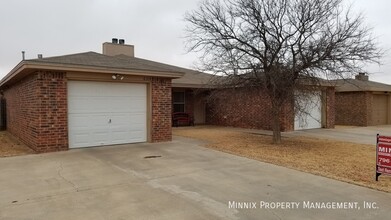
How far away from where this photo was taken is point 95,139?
9742 millimetres

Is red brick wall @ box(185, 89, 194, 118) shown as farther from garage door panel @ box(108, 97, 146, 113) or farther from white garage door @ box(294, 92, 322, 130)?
garage door panel @ box(108, 97, 146, 113)

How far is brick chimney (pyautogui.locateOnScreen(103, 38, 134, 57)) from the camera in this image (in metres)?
18.2

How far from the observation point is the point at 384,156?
5.96 m

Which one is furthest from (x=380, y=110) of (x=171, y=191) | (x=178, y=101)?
(x=171, y=191)

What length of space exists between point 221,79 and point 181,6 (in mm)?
4051

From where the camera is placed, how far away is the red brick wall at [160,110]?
35.4 feet

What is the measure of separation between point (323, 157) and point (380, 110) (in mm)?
16461

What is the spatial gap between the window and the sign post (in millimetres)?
13956

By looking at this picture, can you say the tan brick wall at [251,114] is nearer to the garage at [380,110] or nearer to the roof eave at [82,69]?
the roof eave at [82,69]

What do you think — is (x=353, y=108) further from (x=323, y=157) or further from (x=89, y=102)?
(x=89, y=102)

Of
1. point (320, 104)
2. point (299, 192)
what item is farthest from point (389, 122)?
point (299, 192)

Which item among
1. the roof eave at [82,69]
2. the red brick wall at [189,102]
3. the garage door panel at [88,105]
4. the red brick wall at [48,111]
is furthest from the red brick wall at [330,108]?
the red brick wall at [48,111]

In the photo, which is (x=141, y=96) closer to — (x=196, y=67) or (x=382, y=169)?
(x=196, y=67)

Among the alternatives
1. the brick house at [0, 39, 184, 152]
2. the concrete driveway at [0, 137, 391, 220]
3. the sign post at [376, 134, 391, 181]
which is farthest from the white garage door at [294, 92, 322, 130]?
the sign post at [376, 134, 391, 181]
